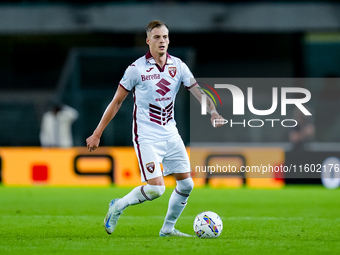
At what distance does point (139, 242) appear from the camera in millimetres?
7945

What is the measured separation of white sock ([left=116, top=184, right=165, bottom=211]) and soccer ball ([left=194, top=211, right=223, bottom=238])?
1.84 feet

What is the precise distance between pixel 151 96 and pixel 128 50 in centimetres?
1362

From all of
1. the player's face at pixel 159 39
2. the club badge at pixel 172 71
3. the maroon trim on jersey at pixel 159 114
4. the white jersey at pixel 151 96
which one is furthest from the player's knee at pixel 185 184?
the player's face at pixel 159 39

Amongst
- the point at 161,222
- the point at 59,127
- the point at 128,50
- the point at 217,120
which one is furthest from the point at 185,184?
the point at 128,50

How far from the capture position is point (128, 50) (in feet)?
70.5

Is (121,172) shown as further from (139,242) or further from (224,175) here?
(139,242)

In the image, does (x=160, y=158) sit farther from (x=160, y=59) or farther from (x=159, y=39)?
(x=159, y=39)

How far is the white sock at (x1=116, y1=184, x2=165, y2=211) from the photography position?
7.99 metres

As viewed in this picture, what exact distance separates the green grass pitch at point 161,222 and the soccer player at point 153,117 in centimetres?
58

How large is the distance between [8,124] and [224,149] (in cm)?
1020

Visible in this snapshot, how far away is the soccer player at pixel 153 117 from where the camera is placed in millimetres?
7988

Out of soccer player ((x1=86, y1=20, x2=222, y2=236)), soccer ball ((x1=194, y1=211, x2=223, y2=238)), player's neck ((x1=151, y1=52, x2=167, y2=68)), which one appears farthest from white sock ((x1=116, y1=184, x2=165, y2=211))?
player's neck ((x1=151, y1=52, x2=167, y2=68))

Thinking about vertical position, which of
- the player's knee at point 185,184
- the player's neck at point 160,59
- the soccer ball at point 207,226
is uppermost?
the player's neck at point 160,59

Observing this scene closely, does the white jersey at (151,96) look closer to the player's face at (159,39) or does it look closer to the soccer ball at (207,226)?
the player's face at (159,39)
